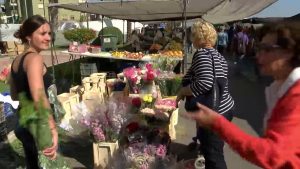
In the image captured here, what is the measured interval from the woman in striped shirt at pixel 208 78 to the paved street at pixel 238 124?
1127 mm

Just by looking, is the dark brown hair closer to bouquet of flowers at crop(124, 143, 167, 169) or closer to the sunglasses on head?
the sunglasses on head

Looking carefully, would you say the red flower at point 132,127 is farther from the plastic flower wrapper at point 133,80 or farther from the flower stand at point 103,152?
the plastic flower wrapper at point 133,80

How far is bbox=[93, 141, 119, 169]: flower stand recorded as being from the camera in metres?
3.98

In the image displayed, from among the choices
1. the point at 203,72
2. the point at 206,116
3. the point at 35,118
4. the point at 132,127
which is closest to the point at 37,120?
the point at 35,118

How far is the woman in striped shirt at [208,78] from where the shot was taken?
3207 millimetres

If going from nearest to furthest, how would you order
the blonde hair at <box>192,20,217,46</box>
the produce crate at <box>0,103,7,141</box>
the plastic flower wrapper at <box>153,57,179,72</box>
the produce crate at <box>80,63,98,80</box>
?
the blonde hair at <box>192,20,217,46</box> < the produce crate at <box>0,103,7,141</box> < the plastic flower wrapper at <box>153,57,179,72</box> < the produce crate at <box>80,63,98,80</box>

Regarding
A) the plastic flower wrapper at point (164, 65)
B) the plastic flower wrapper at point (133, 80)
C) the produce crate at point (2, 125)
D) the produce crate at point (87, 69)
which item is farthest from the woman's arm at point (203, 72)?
the produce crate at point (87, 69)

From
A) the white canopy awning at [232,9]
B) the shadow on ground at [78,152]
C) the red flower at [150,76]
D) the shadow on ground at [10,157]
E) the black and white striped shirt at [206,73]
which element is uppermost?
the white canopy awning at [232,9]

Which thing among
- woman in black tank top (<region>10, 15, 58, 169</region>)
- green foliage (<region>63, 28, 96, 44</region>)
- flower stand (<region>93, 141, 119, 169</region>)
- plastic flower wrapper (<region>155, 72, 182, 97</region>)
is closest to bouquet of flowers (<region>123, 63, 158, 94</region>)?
plastic flower wrapper (<region>155, 72, 182, 97</region>)

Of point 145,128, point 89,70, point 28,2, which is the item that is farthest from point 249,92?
point 28,2

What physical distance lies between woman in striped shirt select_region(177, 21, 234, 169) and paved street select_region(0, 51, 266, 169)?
1127 millimetres

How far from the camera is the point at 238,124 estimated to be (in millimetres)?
6109

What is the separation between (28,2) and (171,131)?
4207 centimetres

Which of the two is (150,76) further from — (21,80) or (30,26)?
(21,80)
